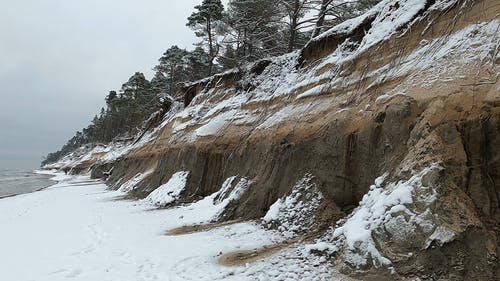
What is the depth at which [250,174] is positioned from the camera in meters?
12.1

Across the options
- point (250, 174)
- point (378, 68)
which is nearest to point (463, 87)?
point (378, 68)

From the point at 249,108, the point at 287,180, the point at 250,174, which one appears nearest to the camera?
the point at 287,180

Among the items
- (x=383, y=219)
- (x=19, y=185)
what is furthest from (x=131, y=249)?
(x=19, y=185)

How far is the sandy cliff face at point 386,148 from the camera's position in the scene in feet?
18.3

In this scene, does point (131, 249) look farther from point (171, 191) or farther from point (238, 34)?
point (238, 34)

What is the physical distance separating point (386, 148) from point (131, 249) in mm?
6107

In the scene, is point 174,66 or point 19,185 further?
point 174,66

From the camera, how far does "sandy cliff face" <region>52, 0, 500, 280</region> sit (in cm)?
559

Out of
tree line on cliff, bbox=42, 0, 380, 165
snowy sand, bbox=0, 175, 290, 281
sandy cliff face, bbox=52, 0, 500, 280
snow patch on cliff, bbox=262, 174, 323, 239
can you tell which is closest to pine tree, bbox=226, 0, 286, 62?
tree line on cliff, bbox=42, 0, 380, 165

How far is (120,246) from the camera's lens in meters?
9.16

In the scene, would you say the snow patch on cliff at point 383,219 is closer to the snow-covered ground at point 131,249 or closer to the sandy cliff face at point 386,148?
the sandy cliff face at point 386,148

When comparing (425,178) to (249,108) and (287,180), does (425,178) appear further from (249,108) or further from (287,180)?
(249,108)

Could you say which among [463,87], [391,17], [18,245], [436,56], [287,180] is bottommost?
[18,245]

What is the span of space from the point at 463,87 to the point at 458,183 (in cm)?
188
